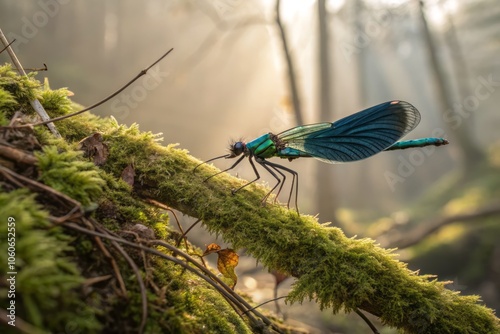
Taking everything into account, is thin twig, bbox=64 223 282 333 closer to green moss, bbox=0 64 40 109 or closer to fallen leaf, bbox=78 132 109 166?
fallen leaf, bbox=78 132 109 166

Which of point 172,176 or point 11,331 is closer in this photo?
point 11,331

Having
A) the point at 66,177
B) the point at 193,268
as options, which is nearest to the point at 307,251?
the point at 193,268

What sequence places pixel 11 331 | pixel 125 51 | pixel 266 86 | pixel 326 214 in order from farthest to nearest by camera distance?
pixel 266 86
pixel 125 51
pixel 326 214
pixel 11 331

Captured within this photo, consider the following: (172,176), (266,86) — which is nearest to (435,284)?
(172,176)

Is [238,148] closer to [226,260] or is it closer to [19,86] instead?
[226,260]

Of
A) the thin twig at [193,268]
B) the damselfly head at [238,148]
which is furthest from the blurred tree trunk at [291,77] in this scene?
the thin twig at [193,268]

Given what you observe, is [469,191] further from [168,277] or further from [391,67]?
[391,67]
